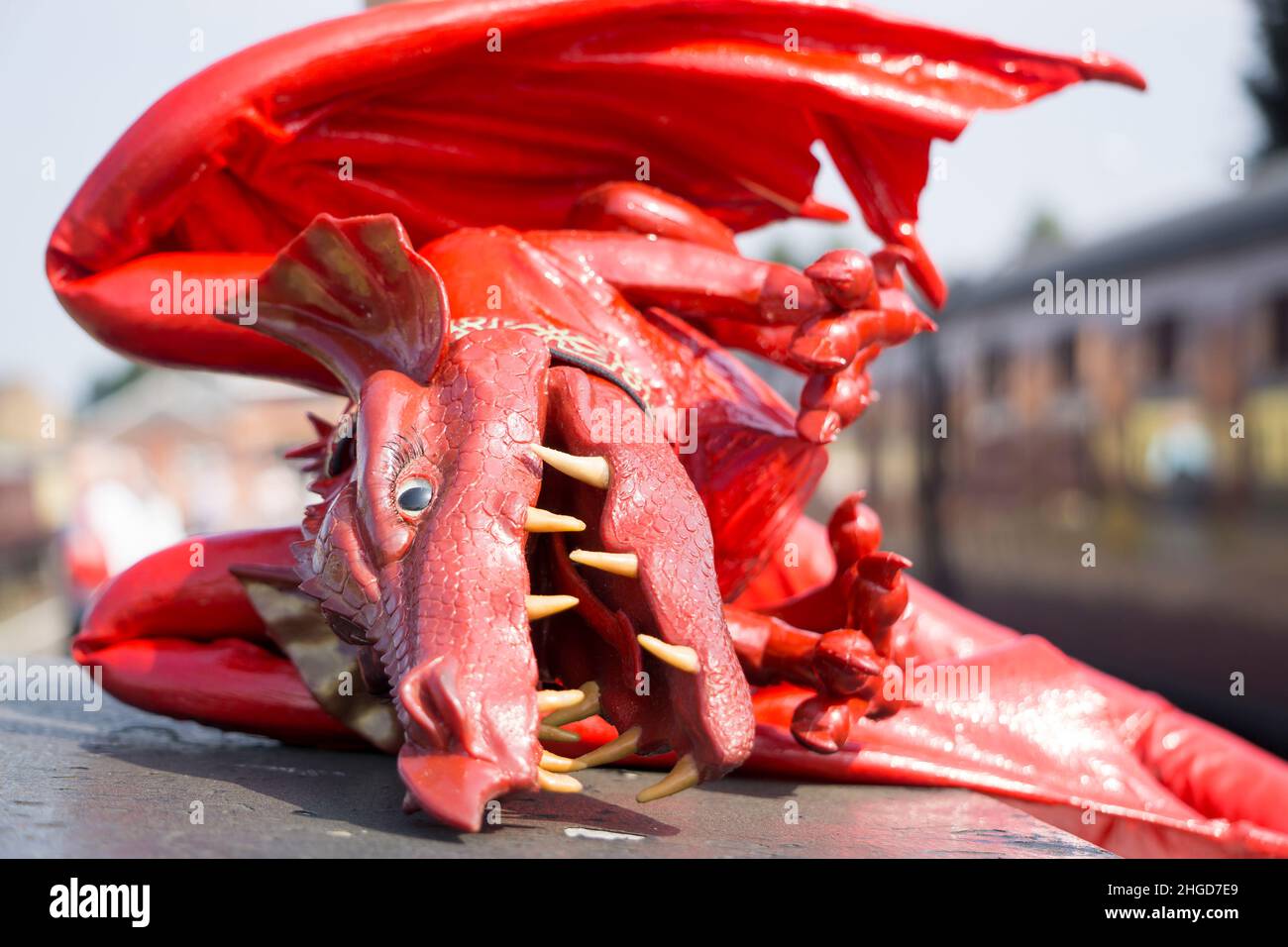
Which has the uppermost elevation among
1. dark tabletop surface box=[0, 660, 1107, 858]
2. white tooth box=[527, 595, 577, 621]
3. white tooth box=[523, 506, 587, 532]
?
white tooth box=[523, 506, 587, 532]

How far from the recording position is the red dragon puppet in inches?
51.6

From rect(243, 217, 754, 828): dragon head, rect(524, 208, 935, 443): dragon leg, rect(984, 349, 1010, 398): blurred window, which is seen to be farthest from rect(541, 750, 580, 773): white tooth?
rect(984, 349, 1010, 398): blurred window

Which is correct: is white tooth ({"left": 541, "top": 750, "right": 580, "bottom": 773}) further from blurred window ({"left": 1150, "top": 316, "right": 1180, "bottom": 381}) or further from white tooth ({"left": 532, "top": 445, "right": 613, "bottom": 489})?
blurred window ({"left": 1150, "top": 316, "right": 1180, "bottom": 381})

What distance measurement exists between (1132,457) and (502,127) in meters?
4.84

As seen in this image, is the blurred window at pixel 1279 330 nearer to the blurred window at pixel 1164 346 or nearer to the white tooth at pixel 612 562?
the blurred window at pixel 1164 346

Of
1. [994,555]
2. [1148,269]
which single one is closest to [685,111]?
[1148,269]

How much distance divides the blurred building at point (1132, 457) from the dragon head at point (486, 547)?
4.06 m

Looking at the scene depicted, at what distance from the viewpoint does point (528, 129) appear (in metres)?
1.88

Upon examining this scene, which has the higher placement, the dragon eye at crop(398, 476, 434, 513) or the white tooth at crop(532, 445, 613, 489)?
the white tooth at crop(532, 445, 613, 489)

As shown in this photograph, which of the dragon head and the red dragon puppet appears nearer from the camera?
the dragon head

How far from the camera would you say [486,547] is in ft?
4.16

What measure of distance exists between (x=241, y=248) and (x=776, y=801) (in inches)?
45.4

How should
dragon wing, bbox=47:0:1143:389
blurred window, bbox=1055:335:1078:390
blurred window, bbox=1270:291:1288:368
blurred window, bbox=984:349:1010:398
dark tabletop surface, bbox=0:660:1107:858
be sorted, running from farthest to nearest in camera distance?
blurred window, bbox=984:349:1010:398, blurred window, bbox=1055:335:1078:390, blurred window, bbox=1270:291:1288:368, dragon wing, bbox=47:0:1143:389, dark tabletop surface, bbox=0:660:1107:858

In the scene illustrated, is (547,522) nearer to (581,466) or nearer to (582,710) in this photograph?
(581,466)
